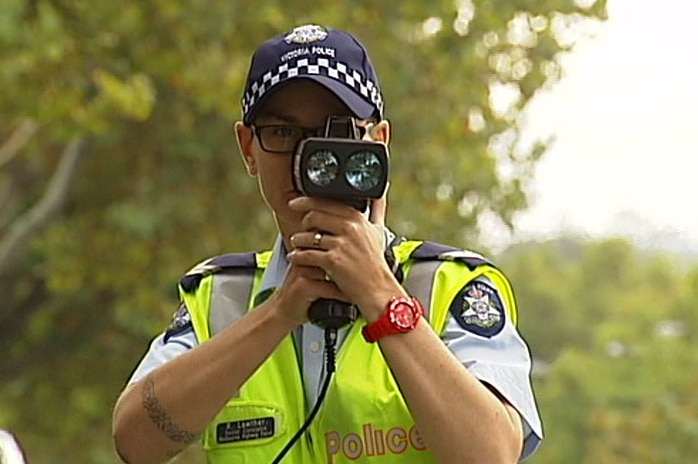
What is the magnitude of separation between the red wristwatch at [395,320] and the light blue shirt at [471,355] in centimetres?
14

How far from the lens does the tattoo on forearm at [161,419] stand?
2.47m

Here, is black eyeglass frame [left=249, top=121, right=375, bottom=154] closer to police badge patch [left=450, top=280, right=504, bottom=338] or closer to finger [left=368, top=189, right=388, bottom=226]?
finger [left=368, top=189, right=388, bottom=226]

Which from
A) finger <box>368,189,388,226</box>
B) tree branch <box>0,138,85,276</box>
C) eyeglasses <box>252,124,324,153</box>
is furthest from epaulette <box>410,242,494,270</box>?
tree branch <box>0,138,85,276</box>

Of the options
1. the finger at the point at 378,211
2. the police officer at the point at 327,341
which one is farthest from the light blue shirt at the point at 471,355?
the finger at the point at 378,211

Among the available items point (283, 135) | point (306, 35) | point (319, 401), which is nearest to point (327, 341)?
point (319, 401)

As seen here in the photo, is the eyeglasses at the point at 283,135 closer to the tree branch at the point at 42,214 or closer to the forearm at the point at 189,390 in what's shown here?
the forearm at the point at 189,390

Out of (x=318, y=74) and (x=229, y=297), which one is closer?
(x=318, y=74)

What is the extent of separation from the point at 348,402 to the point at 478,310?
0.82ft

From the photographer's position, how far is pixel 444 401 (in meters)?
2.31

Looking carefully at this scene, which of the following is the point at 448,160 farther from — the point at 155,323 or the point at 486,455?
the point at 486,455

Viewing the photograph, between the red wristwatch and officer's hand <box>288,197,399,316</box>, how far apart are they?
0.03m

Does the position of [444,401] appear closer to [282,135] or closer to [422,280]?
[422,280]

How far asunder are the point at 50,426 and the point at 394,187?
436cm

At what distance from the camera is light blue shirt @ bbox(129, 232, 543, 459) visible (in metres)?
2.43
